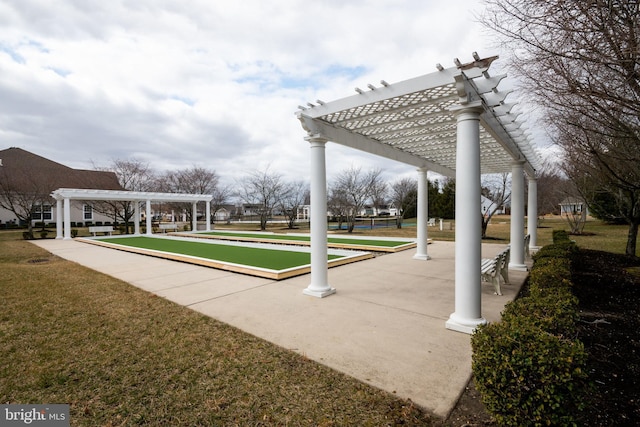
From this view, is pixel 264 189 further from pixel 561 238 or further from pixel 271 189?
pixel 561 238

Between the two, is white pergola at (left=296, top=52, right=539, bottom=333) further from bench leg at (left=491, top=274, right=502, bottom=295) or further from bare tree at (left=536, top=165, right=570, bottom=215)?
bare tree at (left=536, top=165, right=570, bottom=215)

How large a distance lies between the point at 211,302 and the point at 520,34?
18.8 ft

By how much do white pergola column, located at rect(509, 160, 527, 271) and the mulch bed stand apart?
1203 mm

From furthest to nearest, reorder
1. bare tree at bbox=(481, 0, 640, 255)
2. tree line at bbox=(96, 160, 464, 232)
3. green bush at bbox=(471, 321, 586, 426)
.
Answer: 1. tree line at bbox=(96, 160, 464, 232)
2. bare tree at bbox=(481, 0, 640, 255)
3. green bush at bbox=(471, 321, 586, 426)

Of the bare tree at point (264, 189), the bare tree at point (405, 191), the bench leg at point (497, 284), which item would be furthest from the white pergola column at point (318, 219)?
the bare tree at point (405, 191)

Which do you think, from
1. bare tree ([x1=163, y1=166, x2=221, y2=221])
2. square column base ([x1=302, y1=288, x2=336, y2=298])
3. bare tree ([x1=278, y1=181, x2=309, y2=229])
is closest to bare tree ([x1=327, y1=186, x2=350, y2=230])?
bare tree ([x1=278, y1=181, x2=309, y2=229])

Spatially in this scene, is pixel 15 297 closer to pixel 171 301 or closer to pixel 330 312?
pixel 171 301

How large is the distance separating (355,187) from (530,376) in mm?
23528

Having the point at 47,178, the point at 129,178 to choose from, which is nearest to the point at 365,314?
the point at 129,178

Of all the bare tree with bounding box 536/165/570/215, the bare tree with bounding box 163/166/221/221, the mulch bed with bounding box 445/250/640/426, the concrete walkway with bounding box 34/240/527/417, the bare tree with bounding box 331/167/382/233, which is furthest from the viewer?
the bare tree with bounding box 163/166/221/221

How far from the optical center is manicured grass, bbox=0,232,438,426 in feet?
7.44

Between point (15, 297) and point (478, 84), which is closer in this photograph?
point (478, 84)

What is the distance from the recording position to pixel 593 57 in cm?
285

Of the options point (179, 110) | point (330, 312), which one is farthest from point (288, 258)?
point (179, 110)
